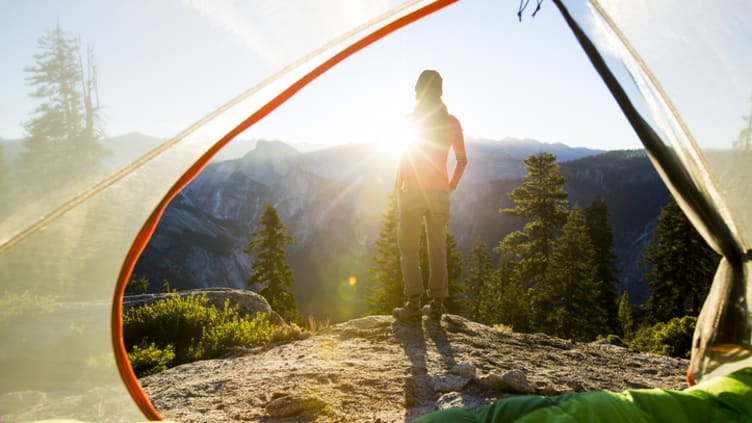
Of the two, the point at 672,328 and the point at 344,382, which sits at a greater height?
the point at 344,382

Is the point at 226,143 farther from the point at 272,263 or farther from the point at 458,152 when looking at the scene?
the point at 272,263

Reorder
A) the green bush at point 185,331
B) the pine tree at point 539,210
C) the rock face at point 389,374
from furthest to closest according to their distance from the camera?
the pine tree at point 539,210 → the green bush at point 185,331 → the rock face at point 389,374

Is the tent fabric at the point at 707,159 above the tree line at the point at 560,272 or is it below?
above

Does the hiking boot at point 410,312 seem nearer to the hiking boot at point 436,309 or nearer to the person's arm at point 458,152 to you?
the hiking boot at point 436,309

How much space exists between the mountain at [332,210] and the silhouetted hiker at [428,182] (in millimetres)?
69588

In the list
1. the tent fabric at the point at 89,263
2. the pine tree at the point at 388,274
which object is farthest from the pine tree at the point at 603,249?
the tent fabric at the point at 89,263

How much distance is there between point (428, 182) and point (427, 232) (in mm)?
486

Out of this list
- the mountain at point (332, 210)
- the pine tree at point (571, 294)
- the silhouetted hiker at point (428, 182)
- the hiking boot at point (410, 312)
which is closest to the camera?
the silhouetted hiker at point (428, 182)

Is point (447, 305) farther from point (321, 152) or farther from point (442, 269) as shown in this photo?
point (321, 152)

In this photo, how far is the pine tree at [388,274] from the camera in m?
15.8

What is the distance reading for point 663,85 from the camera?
234 cm

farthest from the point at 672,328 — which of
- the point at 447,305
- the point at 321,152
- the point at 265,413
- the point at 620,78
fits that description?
the point at 321,152

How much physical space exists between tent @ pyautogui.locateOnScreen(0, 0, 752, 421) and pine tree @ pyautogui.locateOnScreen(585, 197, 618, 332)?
27994 mm

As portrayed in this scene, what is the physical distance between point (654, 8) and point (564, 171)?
105356 millimetres
